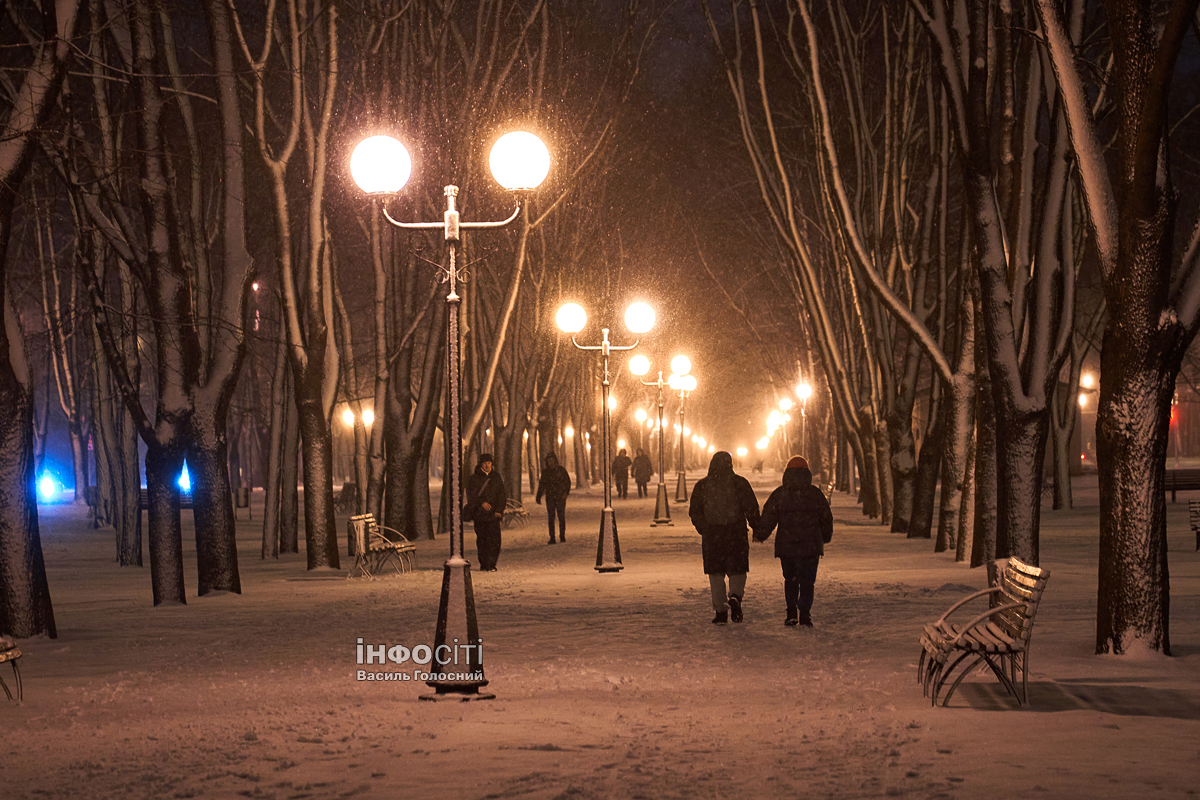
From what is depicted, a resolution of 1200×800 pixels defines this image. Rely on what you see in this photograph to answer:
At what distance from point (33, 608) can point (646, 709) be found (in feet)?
22.7

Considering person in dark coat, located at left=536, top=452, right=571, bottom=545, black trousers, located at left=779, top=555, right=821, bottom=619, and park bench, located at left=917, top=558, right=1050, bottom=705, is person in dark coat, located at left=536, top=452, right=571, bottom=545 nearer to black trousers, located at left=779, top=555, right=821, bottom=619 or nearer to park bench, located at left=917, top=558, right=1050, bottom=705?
black trousers, located at left=779, top=555, right=821, bottom=619

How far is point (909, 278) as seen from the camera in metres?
25.4

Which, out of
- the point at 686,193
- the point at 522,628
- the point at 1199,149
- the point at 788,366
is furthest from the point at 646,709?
the point at 788,366

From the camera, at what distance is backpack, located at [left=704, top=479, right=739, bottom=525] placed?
13820 millimetres

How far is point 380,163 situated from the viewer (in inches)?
422

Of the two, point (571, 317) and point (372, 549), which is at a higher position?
point (571, 317)

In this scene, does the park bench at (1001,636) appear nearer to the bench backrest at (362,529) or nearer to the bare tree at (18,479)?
the bare tree at (18,479)

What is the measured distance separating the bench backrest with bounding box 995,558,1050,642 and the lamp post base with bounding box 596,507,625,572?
10.4 metres

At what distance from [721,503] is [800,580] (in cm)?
108

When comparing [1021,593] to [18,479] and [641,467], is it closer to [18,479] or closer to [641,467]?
[18,479]

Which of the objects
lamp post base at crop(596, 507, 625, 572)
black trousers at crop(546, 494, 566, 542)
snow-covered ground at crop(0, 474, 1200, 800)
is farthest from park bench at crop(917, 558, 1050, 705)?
black trousers at crop(546, 494, 566, 542)

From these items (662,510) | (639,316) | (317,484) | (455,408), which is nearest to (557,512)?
(639,316)

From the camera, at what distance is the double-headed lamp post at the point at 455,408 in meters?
9.79

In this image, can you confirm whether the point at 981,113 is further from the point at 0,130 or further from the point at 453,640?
the point at 0,130
